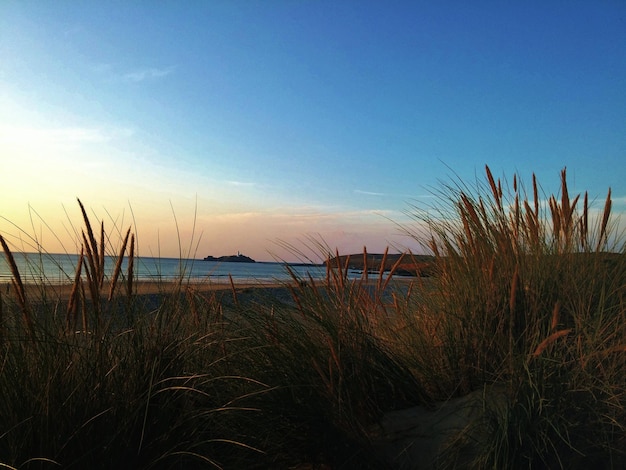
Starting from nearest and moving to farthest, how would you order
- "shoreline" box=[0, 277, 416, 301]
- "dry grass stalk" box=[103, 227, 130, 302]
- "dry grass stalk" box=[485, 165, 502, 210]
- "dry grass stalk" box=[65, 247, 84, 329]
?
"dry grass stalk" box=[65, 247, 84, 329], "dry grass stalk" box=[103, 227, 130, 302], "shoreline" box=[0, 277, 416, 301], "dry grass stalk" box=[485, 165, 502, 210]

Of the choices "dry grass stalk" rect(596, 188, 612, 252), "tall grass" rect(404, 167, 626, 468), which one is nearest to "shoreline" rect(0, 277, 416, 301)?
"tall grass" rect(404, 167, 626, 468)

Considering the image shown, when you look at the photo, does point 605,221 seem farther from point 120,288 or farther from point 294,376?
point 120,288

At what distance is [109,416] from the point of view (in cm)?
205

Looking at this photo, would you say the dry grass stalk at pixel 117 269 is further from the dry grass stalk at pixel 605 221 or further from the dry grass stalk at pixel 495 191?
the dry grass stalk at pixel 605 221

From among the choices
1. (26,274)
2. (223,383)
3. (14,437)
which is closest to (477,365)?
(223,383)

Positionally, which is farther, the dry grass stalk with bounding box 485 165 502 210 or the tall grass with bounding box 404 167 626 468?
the dry grass stalk with bounding box 485 165 502 210

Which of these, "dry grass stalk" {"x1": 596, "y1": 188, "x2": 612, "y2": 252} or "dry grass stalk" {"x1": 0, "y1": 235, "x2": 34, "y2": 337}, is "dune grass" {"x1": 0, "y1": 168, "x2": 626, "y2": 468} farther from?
"dry grass stalk" {"x1": 596, "y1": 188, "x2": 612, "y2": 252}

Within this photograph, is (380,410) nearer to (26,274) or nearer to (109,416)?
(109,416)

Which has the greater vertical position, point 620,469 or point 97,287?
point 97,287

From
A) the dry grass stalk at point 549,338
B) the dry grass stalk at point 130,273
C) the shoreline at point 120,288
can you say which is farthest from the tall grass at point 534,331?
the dry grass stalk at point 130,273

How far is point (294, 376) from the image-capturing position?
8.00 feet

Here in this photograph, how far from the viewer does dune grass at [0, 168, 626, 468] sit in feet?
6.60

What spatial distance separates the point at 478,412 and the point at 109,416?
5.08 feet

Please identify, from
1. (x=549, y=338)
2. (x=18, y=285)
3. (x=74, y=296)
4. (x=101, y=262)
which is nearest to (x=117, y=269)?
(x=101, y=262)
